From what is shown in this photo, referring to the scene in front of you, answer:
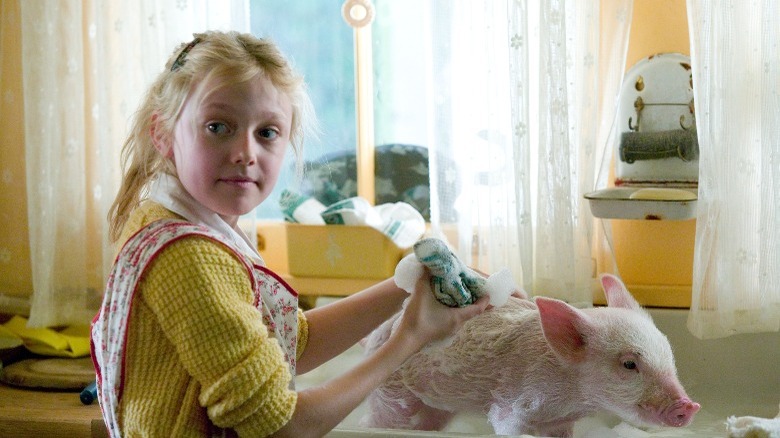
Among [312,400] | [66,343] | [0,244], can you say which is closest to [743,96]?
[312,400]

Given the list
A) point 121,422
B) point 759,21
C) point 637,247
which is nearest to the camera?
point 121,422

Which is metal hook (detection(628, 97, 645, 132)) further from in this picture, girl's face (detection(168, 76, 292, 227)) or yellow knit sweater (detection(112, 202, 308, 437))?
yellow knit sweater (detection(112, 202, 308, 437))

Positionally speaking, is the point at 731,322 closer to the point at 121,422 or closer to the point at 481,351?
the point at 481,351

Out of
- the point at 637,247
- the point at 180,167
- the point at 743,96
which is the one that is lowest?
the point at 637,247

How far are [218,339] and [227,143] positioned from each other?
24 centimetres

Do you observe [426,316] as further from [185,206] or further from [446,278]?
[185,206]

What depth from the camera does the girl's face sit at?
100 cm

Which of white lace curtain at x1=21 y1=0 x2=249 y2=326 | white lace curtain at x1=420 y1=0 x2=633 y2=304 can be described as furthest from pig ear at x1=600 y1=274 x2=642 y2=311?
white lace curtain at x1=21 y1=0 x2=249 y2=326

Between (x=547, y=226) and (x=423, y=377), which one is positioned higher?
(x=547, y=226)

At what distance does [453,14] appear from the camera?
187 cm

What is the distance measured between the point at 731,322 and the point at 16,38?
1.80m

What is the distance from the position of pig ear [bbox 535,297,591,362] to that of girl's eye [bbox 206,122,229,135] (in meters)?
0.47

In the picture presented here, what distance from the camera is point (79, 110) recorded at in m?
2.10

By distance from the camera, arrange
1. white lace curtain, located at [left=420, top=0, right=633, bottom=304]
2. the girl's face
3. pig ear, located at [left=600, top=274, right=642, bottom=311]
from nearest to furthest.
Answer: the girl's face, pig ear, located at [left=600, top=274, right=642, bottom=311], white lace curtain, located at [left=420, top=0, right=633, bottom=304]
